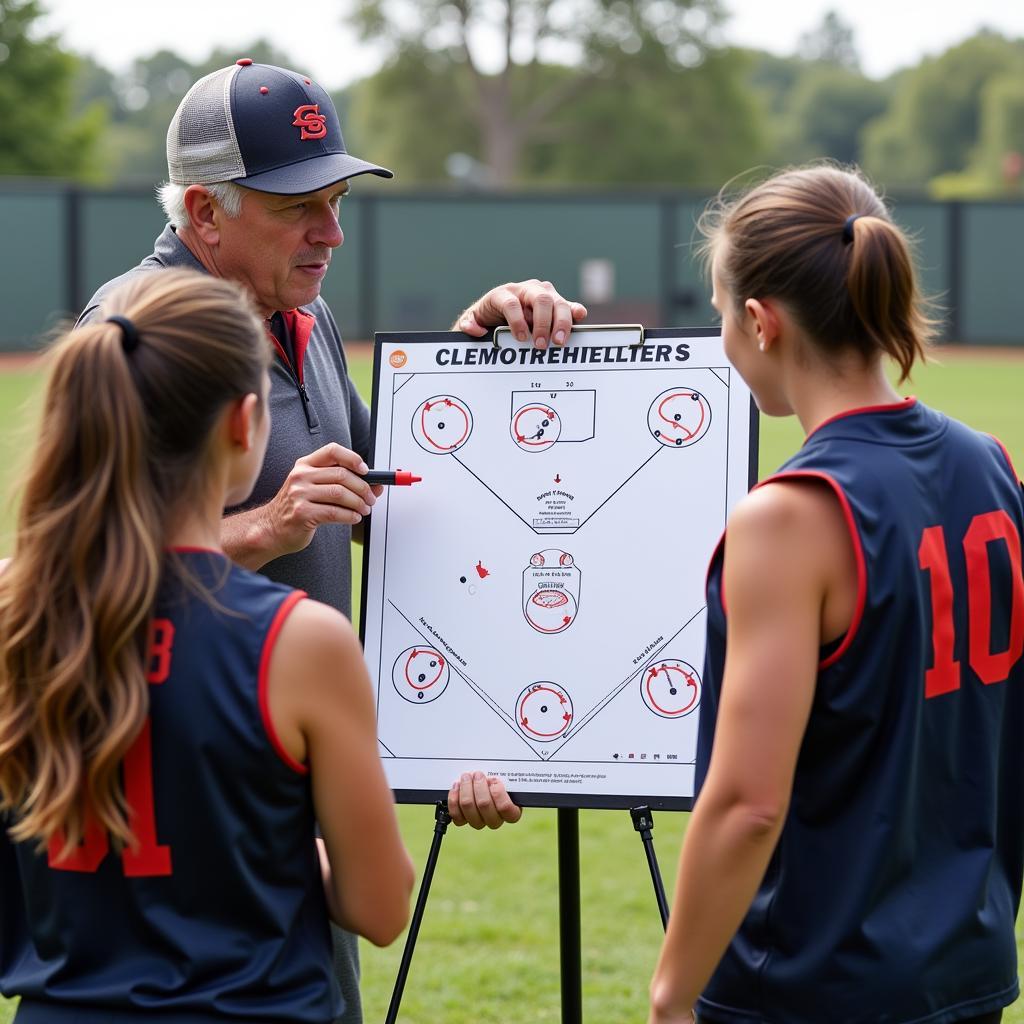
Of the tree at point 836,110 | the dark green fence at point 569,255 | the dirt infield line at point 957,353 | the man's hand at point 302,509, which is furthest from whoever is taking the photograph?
the tree at point 836,110

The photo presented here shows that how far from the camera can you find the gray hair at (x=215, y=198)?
2.86 metres

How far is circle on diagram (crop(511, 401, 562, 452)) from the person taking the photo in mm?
3021

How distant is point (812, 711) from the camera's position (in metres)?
1.89

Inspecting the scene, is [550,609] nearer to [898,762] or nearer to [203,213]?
[203,213]

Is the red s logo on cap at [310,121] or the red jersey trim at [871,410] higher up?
the red s logo on cap at [310,121]

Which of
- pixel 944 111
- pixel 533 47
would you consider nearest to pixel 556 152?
pixel 533 47

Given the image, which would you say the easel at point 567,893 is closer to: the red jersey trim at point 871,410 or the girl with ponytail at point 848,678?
the girl with ponytail at point 848,678

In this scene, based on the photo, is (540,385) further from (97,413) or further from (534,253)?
(534,253)

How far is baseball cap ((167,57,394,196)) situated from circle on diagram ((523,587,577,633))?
2.91 feet

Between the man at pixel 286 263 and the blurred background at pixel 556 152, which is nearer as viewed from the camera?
the man at pixel 286 263

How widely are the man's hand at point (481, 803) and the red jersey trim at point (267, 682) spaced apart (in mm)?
1114

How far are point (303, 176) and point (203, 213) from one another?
8.6 inches

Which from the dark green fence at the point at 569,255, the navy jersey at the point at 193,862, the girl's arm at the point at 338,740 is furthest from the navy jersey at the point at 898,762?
the dark green fence at the point at 569,255

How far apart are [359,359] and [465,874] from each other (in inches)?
728
